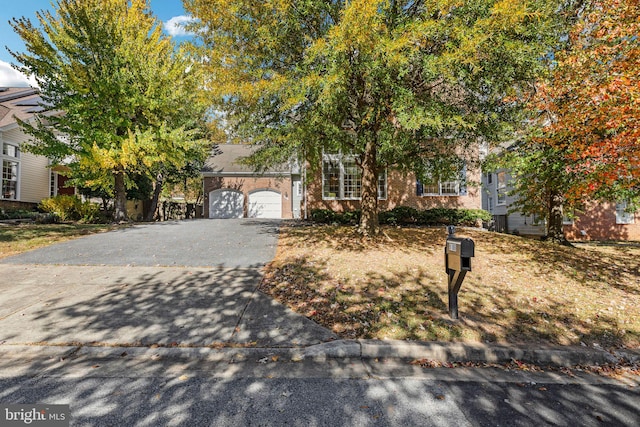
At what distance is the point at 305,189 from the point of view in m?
16.2

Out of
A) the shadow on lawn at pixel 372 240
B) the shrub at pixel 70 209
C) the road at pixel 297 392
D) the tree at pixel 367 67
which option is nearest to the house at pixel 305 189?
the shadow on lawn at pixel 372 240

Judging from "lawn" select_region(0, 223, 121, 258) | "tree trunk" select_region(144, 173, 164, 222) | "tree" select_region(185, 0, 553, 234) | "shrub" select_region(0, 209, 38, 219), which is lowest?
"lawn" select_region(0, 223, 121, 258)

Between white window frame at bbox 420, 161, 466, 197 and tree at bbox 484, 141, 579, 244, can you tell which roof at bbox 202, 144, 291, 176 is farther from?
tree at bbox 484, 141, 579, 244

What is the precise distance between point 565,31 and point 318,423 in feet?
39.0

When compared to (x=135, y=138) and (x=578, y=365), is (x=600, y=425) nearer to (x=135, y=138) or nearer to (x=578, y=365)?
(x=578, y=365)

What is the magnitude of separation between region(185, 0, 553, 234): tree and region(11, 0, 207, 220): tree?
505 centimetres

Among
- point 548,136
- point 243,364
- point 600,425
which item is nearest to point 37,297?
point 243,364

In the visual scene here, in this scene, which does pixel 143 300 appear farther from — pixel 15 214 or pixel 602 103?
pixel 15 214

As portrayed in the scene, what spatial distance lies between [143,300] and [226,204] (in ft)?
55.9

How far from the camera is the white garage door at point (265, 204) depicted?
21.3m

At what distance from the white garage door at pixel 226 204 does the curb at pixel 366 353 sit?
59.4 feet

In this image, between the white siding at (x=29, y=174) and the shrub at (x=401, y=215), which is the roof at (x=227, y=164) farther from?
the white siding at (x=29, y=174)

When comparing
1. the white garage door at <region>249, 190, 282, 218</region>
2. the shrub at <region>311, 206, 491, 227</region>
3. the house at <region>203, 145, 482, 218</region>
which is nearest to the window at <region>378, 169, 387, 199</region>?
the house at <region>203, 145, 482, 218</region>

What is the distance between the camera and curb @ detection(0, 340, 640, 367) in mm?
3352
